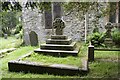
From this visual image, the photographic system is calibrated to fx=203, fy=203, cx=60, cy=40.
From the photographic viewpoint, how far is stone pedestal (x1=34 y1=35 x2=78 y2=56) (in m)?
6.10

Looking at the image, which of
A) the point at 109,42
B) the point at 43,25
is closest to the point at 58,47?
the point at 109,42

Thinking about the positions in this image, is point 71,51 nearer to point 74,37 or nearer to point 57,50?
point 57,50

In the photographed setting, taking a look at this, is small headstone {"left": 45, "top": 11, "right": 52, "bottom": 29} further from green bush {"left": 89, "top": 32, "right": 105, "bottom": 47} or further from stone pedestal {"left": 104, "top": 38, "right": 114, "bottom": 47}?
stone pedestal {"left": 104, "top": 38, "right": 114, "bottom": 47}

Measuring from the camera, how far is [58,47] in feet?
21.0

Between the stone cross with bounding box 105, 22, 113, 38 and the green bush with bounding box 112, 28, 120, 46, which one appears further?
the stone cross with bounding box 105, 22, 113, 38

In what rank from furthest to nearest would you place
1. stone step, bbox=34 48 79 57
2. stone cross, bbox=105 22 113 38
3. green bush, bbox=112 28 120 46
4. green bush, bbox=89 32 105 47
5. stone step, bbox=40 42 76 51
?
stone cross, bbox=105 22 113 38 < green bush, bbox=112 28 120 46 < green bush, bbox=89 32 105 47 < stone step, bbox=40 42 76 51 < stone step, bbox=34 48 79 57

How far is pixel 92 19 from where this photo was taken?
29.5ft

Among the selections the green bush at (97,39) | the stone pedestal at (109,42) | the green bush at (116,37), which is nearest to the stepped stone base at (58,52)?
the green bush at (97,39)

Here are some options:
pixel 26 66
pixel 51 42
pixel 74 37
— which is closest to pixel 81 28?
pixel 74 37

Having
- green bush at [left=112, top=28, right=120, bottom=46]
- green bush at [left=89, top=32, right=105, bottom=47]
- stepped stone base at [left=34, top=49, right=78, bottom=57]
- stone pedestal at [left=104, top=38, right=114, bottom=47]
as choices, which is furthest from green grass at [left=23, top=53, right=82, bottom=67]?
green bush at [left=112, top=28, right=120, bottom=46]

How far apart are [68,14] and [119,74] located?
5.20 meters

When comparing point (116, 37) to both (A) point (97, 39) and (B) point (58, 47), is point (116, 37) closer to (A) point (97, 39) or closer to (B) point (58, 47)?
(A) point (97, 39)

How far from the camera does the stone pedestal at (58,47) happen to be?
6.10 metres

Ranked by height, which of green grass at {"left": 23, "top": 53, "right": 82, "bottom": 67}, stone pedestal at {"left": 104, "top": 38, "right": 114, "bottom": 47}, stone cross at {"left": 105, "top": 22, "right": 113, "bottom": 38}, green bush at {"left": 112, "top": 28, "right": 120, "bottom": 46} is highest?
stone cross at {"left": 105, "top": 22, "right": 113, "bottom": 38}
